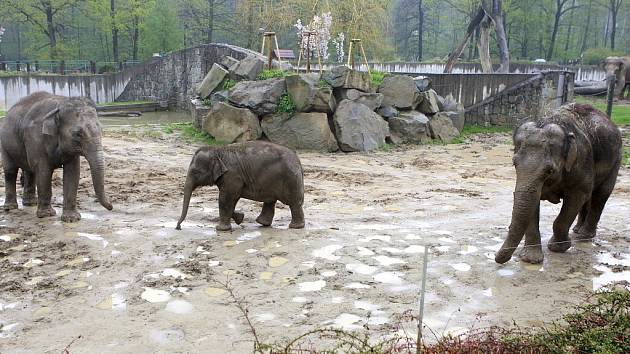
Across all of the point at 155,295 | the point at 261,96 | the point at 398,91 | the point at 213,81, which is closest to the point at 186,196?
the point at 155,295

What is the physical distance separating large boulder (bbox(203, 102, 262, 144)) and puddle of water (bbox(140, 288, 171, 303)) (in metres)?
8.58

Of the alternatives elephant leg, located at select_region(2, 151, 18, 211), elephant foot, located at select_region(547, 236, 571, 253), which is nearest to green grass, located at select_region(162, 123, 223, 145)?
elephant leg, located at select_region(2, 151, 18, 211)

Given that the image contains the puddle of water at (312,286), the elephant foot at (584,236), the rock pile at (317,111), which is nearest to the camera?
the puddle of water at (312,286)

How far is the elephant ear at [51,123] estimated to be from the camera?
761 cm

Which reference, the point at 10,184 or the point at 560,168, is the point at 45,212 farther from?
the point at 560,168

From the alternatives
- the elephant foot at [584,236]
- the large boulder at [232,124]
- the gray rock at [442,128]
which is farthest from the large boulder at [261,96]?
the elephant foot at [584,236]

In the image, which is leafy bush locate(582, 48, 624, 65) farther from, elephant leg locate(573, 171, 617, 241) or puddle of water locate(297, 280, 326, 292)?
puddle of water locate(297, 280, 326, 292)

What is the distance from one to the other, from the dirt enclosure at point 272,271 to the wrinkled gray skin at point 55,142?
37cm

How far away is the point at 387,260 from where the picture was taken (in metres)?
6.31

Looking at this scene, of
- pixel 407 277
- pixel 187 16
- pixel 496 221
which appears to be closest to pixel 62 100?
A: pixel 407 277

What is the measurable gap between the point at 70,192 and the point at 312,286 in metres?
3.92

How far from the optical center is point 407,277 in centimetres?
582

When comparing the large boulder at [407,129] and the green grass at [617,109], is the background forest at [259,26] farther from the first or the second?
the large boulder at [407,129]

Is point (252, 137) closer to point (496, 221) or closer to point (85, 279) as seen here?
point (496, 221)
